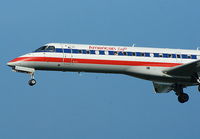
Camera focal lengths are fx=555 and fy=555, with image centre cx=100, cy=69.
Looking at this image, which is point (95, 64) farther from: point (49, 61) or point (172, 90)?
point (172, 90)

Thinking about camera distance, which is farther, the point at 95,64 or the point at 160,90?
the point at 160,90

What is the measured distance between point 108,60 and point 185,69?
6.65 metres

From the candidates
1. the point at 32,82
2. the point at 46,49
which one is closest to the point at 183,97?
the point at 46,49

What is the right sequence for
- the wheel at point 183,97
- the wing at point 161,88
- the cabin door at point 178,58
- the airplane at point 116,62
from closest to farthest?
1. the airplane at point 116,62
2. the cabin door at point 178,58
3. the wheel at point 183,97
4. the wing at point 161,88

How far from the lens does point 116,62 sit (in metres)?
47.9

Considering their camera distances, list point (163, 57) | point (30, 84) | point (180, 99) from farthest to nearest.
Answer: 1. point (180, 99)
2. point (163, 57)
3. point (30, 84)

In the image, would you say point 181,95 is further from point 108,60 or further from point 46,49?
point 46,49

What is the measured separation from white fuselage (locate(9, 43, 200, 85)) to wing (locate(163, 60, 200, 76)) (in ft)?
2.16

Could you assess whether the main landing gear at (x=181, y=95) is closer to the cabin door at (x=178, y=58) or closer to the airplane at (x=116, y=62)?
the airplane at (x=116, y=62)

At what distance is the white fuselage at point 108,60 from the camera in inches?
1853

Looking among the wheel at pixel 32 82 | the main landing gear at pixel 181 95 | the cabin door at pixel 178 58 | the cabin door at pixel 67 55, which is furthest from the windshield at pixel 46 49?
the main landing gear at pixel 181 95

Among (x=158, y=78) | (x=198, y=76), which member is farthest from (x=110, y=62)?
(x=198, y=76)

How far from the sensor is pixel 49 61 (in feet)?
154

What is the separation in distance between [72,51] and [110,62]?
3.40 m
